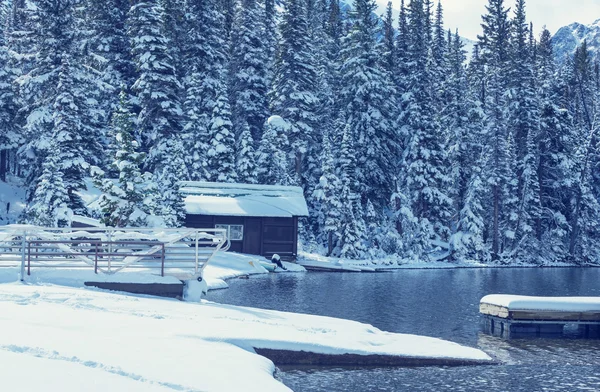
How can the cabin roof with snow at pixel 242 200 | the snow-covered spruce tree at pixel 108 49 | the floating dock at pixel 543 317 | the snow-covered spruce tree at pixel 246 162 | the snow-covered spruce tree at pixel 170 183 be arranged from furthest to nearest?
the snow-covered spruce tree at pixel 246 162 < the snow-covered spruce tree at pixel 108 49 < the cabin roof with snow at pixel 242 200 < the snow-covered spruce tree at pixel 170 183 < the floating dock at pixel 543 317

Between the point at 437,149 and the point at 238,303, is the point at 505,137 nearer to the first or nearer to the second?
the point at 437,149

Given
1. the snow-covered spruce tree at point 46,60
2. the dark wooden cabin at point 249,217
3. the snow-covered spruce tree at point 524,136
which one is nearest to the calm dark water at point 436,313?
the dark wooden cabin at point 249,217

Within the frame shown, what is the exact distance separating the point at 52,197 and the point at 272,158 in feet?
76.9

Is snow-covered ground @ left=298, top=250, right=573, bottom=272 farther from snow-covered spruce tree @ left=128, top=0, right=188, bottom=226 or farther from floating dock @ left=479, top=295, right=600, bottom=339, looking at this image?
floating dock @ left=479, top=295, right=600, bottom=339

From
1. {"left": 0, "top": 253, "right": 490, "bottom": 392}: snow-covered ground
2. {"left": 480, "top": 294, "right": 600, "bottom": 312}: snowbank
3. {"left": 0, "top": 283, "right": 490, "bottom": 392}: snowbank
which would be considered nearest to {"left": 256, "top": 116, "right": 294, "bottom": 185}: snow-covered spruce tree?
{"left": 480, "top": 294, "right": 600, "bottom": 312}: snowbank

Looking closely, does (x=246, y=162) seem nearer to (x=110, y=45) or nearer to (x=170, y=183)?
(x=170, y=183)

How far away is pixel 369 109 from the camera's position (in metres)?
61.7

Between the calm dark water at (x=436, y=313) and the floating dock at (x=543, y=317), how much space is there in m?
0.74

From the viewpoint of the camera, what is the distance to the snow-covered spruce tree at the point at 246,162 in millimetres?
55938

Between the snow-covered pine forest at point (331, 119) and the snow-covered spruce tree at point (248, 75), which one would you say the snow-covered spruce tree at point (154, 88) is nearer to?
the snow-covered pine forest at point (331, 119)

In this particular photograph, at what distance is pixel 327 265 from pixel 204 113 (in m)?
20.0

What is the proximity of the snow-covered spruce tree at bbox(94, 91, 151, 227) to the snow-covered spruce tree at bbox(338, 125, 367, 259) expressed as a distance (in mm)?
23658

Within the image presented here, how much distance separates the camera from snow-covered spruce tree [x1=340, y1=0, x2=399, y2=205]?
199 feet

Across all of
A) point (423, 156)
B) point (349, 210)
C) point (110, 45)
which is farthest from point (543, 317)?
point (110, 45)
